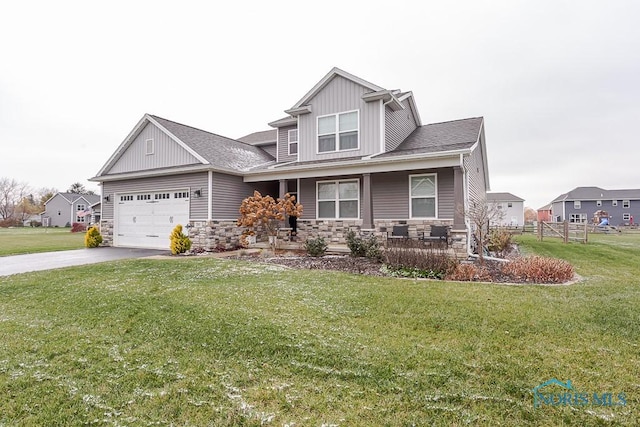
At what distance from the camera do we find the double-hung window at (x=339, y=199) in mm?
12366

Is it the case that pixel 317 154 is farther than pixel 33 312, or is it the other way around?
pixel 317 154

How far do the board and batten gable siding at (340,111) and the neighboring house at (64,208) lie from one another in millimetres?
47367

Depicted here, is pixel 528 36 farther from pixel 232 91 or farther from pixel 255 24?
pixel 232 91

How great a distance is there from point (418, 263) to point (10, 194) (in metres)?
76.3

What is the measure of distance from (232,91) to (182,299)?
57.6 feet

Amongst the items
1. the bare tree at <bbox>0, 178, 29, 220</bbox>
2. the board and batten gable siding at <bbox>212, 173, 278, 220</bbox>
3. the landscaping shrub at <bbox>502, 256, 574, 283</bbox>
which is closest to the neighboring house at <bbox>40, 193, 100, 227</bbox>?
the bare tree at <bbox>0, 178, 29, 220</bbox>

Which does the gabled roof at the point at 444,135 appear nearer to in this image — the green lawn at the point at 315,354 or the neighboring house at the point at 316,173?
the neighboring house at the point at 316,173

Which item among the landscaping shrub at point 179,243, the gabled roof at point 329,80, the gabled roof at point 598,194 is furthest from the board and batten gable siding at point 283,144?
the gabled roof at point 598,194

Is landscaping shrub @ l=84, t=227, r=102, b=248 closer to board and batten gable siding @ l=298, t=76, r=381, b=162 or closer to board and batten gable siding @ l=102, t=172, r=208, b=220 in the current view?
board and batten gable siding @ l=102, t=172, r=208, b=220

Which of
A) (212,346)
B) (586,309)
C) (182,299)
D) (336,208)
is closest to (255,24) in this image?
(336,208)

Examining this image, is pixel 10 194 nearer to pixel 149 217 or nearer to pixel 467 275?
pixel 149 217

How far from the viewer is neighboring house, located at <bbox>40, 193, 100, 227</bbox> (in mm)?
47938

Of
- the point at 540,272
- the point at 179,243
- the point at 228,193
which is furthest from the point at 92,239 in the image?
the point at 540,272

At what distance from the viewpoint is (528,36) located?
35.8ft
